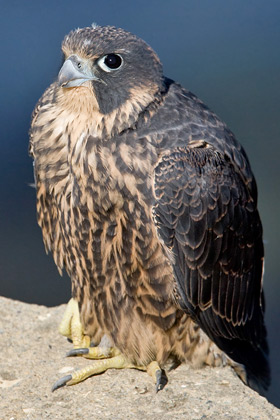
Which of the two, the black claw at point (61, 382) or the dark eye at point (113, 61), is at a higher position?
the dark eye at point (113, 61)

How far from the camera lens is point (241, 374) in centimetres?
338

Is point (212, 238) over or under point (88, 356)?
over

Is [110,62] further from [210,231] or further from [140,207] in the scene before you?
[210,231]

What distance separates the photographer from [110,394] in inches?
121

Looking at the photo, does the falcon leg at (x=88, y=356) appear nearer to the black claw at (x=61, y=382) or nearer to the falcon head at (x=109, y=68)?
the black claw at (x=61, y=382)

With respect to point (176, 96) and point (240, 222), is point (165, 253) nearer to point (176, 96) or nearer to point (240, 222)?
point (240, 222)

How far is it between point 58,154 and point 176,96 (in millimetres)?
549

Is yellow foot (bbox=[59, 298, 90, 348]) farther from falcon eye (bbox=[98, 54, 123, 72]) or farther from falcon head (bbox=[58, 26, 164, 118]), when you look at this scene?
falcon eye (bbox=[98, 54, 123, 72])

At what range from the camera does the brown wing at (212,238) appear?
292 centimetres

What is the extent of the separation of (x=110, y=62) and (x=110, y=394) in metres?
1.34

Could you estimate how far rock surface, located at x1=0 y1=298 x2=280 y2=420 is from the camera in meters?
2.94

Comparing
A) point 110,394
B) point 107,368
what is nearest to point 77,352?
point 107,368

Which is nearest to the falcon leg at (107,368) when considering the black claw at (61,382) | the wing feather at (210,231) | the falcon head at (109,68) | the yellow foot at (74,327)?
the black claw at (61,382)

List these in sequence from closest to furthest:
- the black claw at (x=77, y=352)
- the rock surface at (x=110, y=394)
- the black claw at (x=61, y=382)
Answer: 1. the rock surface at (x=110, y=394)
2. the black claw at (x=61, y=382)
3. the black claw at (x=77, y=352)
